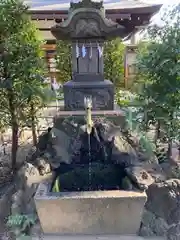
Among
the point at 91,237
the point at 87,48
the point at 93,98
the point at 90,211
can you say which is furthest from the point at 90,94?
the point at 91,237

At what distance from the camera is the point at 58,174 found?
3.12 meters

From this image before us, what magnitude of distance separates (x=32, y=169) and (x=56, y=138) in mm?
614

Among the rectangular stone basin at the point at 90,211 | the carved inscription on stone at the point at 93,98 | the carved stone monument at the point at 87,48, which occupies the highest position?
the carved stone monument at the point at 87,48

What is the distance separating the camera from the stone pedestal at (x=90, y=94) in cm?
406

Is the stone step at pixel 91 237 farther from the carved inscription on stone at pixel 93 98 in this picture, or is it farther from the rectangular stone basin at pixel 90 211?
the carved inscription on stone at pixel 93 98

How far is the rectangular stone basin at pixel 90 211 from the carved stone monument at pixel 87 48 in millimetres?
1957

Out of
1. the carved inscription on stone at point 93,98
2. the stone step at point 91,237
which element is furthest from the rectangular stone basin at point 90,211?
the carved inscription on stone at point 93,98

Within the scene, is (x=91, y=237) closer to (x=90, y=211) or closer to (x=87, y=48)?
(x=90, y=211)

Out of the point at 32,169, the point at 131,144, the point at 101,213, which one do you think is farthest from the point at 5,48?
the point at 101,213

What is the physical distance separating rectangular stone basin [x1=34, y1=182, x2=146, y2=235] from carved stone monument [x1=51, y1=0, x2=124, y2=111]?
1957mm

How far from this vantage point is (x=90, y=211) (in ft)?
8.23

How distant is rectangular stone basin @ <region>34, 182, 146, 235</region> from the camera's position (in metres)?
2.47

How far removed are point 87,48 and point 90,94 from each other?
2.64 ft

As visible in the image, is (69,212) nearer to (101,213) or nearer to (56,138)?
(101,213)
